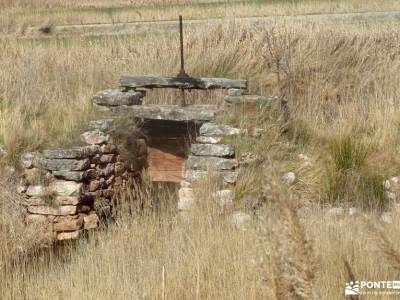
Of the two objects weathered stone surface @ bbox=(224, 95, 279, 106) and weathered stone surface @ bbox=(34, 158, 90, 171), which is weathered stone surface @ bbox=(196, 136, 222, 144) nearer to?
weathered stone surface @ bbox=(224, 95, 279, 106)

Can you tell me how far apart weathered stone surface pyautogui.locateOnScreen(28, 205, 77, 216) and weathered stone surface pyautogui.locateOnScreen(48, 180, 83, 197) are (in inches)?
5.5

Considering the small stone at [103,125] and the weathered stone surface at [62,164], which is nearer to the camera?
the weathered stone surface at [62,164]

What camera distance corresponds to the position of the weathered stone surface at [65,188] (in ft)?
23.5

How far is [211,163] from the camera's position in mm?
6883

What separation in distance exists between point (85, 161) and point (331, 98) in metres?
3.41

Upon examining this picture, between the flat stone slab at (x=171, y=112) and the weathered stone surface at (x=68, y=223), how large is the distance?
1.52 metres

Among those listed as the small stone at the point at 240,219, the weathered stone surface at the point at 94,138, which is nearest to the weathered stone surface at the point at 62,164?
the weathered stone surface at the point at 94,138

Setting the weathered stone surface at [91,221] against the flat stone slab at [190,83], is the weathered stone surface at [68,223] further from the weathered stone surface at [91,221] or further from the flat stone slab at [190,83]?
the flat stone slab at [190,83]

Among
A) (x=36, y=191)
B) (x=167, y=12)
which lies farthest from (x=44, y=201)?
(x=167, y=12)

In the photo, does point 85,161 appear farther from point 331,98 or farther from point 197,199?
point 331,98

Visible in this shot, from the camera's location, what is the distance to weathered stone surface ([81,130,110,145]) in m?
7.53

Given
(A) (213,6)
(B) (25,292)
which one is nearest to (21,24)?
(A) (213,6)

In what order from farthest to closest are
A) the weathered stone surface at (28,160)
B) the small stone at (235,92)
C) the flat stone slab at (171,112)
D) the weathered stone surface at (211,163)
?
the small stone at (235,92) → the flat stone slab at (171,112) → the weathered stone surface at (28,160) → the weathered stone surface at (211,163)

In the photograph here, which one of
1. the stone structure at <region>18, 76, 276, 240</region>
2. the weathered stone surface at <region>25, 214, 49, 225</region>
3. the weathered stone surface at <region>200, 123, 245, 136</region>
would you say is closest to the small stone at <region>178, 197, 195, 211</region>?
the stone structure at <region>18, 76, 276, 240</region>
